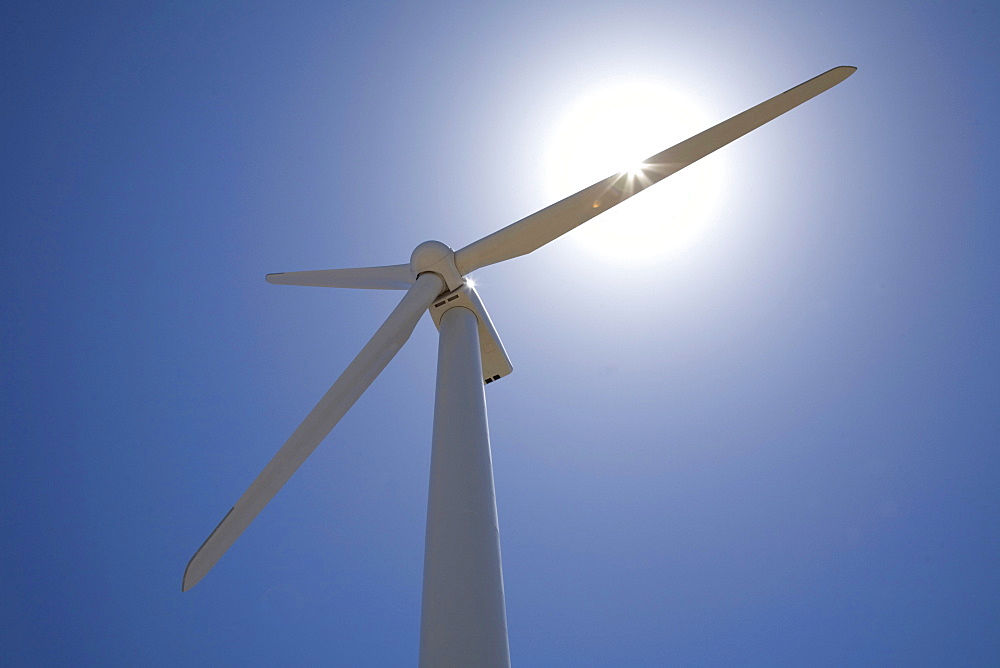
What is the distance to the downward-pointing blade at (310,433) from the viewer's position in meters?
8.11

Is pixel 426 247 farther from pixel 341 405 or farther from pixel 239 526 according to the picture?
pixel 239 526

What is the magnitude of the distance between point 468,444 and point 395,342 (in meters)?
2.82

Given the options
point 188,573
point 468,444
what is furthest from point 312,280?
point 468,444

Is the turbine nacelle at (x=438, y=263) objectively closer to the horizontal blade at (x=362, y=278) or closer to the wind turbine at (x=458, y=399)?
the wind turbine at (x=458, y=399)

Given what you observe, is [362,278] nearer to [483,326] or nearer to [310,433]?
[483,326]

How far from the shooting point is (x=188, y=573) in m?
8.16

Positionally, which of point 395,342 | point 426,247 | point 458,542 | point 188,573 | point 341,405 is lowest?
point 458,542

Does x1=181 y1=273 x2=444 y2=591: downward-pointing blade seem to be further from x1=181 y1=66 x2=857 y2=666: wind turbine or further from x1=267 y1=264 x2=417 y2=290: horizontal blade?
x1=267 y1=264 x2=417 y2=290: horizontal blade

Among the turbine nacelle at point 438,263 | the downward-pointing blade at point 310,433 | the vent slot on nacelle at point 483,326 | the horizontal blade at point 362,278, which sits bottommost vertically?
the downward-pointing blade at point 310,433

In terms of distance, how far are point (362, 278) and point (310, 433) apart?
4222mm

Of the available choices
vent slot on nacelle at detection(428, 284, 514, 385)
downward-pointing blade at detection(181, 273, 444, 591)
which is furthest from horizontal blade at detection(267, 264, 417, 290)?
downward-pointing blade at detection(181, 273, 444, 591)

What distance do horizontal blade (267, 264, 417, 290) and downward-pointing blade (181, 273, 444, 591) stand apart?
5.34 ft

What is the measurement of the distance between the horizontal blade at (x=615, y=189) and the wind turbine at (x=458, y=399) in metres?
0.02

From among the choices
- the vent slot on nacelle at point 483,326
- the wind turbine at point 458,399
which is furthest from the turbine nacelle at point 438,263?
the vent slot on nacelle at point 483,326
